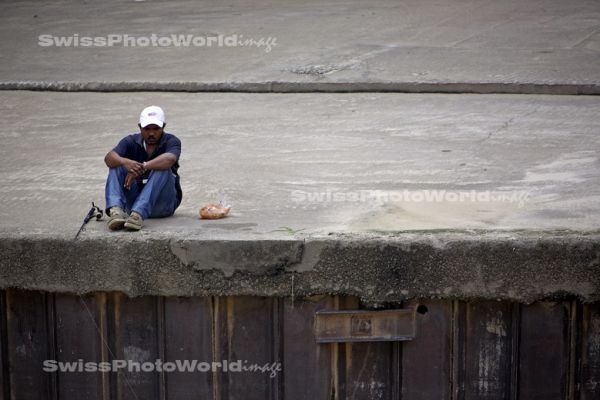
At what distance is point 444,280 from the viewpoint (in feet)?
18.2

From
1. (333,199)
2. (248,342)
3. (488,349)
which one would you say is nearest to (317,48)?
(333,199)

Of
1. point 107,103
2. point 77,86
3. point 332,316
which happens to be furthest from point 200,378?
point 77,86

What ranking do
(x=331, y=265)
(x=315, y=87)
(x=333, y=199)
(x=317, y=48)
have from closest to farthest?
1. (x=331, y=265)
2. (x=333, y=199)
3. (x=315, y=87)
4. (x=317, y=48)

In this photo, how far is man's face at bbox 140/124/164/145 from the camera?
6.32 m

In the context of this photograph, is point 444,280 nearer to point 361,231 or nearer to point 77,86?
point 361,231

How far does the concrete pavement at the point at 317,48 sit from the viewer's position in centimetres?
1091

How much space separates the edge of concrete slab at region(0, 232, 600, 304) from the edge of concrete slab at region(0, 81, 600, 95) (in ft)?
16.7

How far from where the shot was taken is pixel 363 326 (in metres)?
5.72

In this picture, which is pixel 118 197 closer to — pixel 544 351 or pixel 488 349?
pixel 488 349

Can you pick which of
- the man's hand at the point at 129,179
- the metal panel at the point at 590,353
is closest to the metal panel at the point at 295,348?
the metal panel at the point at 590,353

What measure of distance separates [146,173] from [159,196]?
0.83 ft

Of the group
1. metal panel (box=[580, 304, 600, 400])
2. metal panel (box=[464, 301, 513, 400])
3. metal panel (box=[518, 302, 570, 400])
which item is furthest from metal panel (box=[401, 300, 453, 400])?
metal panel (box=[580, 304, 600, 400])

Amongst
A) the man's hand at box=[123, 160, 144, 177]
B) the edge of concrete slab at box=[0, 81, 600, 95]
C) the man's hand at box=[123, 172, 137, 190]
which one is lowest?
the man's hand at box=[123, 172, 137, 190]

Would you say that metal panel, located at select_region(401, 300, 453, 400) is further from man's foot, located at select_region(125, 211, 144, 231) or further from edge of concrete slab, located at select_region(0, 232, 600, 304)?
man's foot, located at select_region(125, 211, 144, 231)
